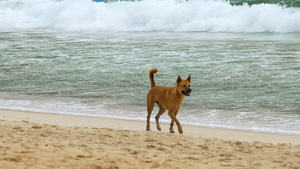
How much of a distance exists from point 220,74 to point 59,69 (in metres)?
4.14

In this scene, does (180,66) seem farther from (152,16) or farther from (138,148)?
(152,16)

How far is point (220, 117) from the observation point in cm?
782

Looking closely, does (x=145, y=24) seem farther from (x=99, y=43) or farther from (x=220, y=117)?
(x=220, y=117)

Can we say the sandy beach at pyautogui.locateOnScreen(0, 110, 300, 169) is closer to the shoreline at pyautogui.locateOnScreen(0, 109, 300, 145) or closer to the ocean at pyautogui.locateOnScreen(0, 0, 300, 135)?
the shoreline at pyautogui.locateOnScreen(0, 109, 300, 145)

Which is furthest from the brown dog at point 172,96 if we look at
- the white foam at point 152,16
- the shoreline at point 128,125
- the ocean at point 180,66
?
the white foam at point 152,16

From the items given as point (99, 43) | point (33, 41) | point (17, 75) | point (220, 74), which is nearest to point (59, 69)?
point (17, 75)

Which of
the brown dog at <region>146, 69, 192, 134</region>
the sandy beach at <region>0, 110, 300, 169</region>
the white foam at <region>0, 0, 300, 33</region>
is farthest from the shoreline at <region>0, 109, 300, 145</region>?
the white foam at <region>0, 0, 300, 33</region>

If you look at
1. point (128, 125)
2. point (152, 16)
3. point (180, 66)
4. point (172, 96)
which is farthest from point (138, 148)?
point (152, 16)

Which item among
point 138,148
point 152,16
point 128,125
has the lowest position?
point 128,125

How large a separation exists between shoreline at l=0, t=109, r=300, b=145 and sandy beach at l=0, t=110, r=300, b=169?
0.01 meters

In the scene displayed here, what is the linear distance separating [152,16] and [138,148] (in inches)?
870

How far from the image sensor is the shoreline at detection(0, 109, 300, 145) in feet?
21.4

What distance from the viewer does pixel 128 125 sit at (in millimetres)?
7328

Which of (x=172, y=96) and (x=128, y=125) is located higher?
(x=172, y=96)
